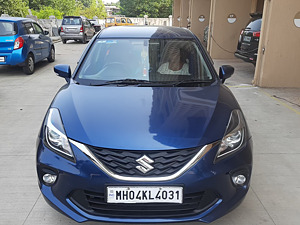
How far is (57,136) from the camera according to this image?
2.29 m

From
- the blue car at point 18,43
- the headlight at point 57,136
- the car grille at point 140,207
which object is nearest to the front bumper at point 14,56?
the blue car at point 18,43

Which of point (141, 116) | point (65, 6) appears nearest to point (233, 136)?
point (141, 116)

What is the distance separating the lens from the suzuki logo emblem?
204cm

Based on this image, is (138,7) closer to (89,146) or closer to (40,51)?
(40,51)

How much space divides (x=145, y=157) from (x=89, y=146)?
1.35ft

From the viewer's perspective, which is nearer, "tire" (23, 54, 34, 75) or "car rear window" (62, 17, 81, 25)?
"tire" (23, 54, 34, 75)

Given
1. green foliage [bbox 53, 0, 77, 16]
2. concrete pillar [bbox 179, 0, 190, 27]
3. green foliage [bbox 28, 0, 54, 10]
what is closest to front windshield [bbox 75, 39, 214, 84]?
concrete pillar [bbox 179, 0, 190, 27]

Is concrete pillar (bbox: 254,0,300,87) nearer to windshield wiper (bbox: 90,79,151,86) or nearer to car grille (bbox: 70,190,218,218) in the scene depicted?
windshield wiper (bbox: 90,79,151,86)

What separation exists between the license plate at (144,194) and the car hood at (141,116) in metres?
0.28

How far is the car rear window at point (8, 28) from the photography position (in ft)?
27.0

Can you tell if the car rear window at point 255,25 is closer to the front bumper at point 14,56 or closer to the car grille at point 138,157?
the front bumper at point 14,56

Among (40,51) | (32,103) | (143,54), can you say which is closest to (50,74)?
(40,51)

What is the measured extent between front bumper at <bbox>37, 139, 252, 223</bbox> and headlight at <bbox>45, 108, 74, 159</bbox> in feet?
0.17

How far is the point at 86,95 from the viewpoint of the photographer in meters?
2.78
